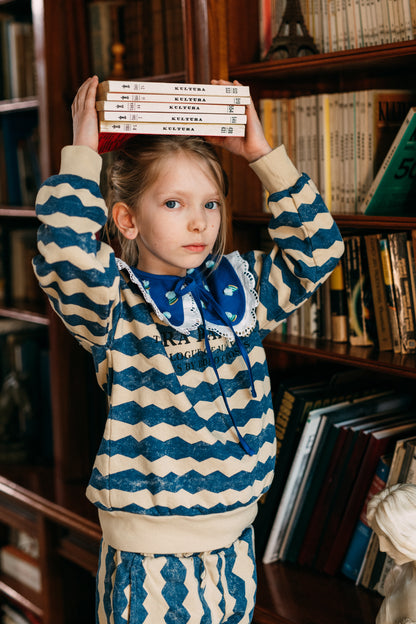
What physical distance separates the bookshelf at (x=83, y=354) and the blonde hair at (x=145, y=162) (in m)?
0.34

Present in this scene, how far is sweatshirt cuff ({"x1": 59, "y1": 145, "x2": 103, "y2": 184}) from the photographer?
1.00 meters

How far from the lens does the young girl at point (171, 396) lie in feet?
3.53

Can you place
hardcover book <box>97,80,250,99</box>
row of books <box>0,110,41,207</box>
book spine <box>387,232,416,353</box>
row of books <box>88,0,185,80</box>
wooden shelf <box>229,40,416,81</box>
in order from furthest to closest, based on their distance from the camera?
row of books <box>0,110,41,207</box>, row of books <box>88,0,185,80</box>, book spine <box>387,232,416,353</box>, wooden shelf <box>229,40,416,81</box>, hardcover book <box>97,80,250,99</box>

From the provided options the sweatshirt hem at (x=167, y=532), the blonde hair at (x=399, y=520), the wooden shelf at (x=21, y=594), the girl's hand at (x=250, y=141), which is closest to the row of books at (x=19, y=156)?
the girl's hand at (x=250, y=141)

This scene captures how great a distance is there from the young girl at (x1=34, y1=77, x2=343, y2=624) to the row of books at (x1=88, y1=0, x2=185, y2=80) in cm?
64

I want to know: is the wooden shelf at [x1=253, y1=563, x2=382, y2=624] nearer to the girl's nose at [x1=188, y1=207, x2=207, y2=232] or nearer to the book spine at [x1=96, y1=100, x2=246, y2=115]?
the girl's nose at [x1=188, y1=207, x2=207, y2=232]

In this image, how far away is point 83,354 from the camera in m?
1.94

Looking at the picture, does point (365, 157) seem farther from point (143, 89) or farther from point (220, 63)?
point (143, 89)

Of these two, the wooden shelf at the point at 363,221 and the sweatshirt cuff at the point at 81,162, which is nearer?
the sweatshirt cuff at the point at 81,162

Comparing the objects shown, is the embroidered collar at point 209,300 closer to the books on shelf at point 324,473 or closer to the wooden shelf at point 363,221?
the wooden shelf at point 363,221

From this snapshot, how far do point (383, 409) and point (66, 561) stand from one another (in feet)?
3.35

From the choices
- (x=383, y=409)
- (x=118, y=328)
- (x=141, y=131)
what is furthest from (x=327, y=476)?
(x=141, y=131)

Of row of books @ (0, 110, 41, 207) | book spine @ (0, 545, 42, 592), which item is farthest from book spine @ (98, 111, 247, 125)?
book spine @ (0, 545, 42, 592)

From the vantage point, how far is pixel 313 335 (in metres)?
1.51
